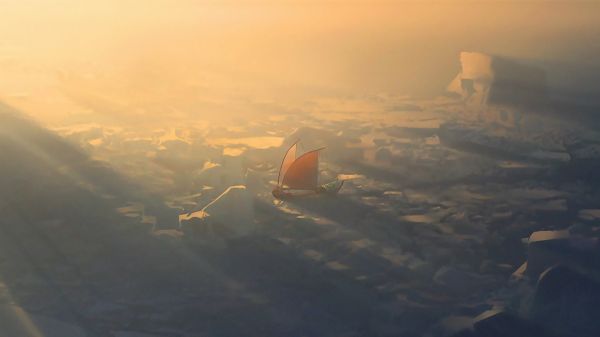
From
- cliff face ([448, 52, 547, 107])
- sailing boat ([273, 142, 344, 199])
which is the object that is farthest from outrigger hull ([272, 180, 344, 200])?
cliff face ([448, 52, 547, 107])

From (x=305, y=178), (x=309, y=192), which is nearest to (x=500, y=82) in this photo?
(x=305, y=178)

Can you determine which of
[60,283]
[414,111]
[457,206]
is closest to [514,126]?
[414,111]

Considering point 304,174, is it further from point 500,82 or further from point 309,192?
point 500,82

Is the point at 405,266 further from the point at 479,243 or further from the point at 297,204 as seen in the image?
the point at 297,204

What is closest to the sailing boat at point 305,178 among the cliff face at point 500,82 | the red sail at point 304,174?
the red sail at point 304,174

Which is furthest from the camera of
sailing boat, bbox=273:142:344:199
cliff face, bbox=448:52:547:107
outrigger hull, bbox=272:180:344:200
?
cliff face, bbox=448:52:547:107

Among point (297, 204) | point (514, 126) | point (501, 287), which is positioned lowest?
point (501, 287)

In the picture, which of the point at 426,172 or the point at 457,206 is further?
the point at 426,172

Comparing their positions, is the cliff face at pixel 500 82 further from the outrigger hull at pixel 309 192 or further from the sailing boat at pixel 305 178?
the sailing boat at pixel 305 178

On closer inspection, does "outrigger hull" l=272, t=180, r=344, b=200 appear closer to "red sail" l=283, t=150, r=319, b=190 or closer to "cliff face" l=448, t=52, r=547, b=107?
"red sail" l=283, t=150, r=319, b=190
